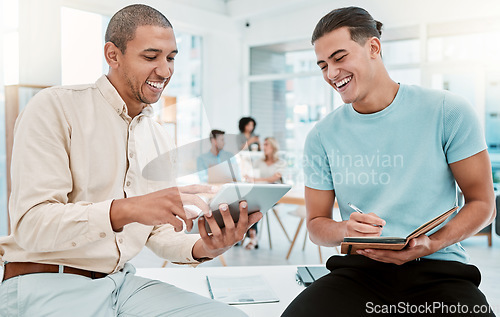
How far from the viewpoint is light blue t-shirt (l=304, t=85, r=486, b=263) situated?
1.54 m

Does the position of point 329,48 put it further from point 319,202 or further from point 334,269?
point 334,269

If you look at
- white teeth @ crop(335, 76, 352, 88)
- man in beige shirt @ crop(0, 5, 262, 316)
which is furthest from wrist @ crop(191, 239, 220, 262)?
white teeth @ crop(335, 76, 352, 88)

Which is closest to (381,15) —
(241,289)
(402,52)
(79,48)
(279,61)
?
(402,52)

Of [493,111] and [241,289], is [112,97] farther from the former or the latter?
[493,111]

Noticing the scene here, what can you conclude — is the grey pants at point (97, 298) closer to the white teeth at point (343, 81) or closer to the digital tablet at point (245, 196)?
the digital tablet at point (245, 196)

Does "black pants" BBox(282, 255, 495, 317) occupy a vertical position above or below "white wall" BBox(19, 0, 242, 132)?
below

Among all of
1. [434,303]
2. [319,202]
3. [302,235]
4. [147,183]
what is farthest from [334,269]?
[302,235]

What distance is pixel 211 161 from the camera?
135 cm

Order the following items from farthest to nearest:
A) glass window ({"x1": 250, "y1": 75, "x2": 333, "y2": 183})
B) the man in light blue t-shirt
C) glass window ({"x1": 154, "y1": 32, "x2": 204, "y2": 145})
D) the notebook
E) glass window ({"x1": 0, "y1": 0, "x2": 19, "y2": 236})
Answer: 1. glass window ({"x1": 250, "y1": 75, "x2": 333, "y2": 183})
2. glass window ({"x1": 154, "y1": 32, "x2": 204, "y2": 145})
3. glass window ({"x1": 0, "y1": 0, "x2": 19, "y2": 236})
4. the notebook
5. the man in light blue t-shirt

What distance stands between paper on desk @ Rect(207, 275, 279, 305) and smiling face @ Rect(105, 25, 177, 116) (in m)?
0.88

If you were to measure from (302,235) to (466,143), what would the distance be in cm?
444

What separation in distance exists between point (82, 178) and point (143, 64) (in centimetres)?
43

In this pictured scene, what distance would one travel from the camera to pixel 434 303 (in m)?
1.38

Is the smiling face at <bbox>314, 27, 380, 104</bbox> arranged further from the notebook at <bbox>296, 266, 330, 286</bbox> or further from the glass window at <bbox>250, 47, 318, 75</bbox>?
the glass window at <bbox>250, 47, 318, 75</bbox>
